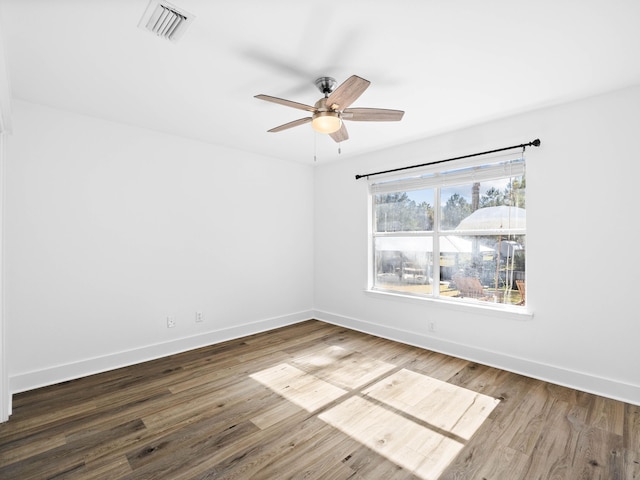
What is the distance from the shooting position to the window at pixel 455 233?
321 cm

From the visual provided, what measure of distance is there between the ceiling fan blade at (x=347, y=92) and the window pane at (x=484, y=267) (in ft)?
7.11

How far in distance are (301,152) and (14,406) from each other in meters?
3.74

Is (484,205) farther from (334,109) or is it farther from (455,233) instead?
(334,109)

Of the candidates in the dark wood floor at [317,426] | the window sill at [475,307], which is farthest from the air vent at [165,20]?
the window sill at [475,307]

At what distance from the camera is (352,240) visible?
457 cm

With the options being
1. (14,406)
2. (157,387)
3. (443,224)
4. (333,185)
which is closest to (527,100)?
(443,224)

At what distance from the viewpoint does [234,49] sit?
204cm

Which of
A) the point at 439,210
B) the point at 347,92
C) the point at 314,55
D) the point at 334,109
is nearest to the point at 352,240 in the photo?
the point at 439,210

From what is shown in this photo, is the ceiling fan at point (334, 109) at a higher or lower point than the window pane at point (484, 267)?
higher

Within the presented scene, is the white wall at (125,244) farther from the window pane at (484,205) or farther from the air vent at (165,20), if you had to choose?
the window pane at (484,205)

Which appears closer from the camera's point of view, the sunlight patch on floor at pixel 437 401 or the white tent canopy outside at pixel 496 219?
the sunlight patch on floor at pixel 437 401

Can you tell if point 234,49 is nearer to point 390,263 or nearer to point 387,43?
point 387,43

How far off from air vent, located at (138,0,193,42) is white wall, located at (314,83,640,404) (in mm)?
2821

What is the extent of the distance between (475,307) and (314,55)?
283cm
